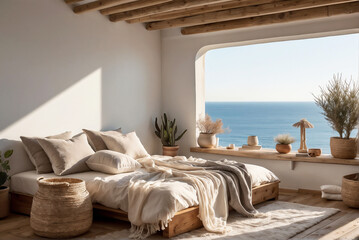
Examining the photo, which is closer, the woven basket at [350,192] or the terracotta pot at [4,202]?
the terracotta pot at [4,202]

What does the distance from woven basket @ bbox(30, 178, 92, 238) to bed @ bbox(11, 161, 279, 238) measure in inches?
16.8

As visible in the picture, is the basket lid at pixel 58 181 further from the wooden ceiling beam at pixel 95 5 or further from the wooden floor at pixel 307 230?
the wooden ceiling beam at pixel 95 5

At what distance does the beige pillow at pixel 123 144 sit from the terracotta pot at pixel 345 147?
104 inches

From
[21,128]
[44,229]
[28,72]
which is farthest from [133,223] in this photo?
[28,72]

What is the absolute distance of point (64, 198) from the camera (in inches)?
162

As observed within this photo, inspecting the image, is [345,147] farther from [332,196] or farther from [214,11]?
[214,11]

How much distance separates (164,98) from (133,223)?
3784mm

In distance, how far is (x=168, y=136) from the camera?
7301mm

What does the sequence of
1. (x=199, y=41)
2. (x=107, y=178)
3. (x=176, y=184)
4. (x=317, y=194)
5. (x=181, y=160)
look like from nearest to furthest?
(x=176, y=184)
(x=107, y=178)
(x=181, y=160)
(x=317, y=194)
(x=199, y=41)

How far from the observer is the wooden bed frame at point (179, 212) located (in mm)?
4170

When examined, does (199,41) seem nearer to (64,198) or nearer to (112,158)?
(112,158)

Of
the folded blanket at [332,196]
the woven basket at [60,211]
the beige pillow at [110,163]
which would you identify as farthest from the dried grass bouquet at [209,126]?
the woven basket at [60,211]

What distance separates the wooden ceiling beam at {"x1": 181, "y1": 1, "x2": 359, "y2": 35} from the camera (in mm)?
5684

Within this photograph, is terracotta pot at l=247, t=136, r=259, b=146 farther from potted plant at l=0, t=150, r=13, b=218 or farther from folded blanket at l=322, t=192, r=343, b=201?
potted plant at l=0, t=150, r=13, b=218
